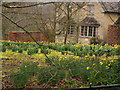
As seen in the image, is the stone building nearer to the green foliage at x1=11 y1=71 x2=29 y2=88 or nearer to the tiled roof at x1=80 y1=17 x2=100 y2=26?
the tiled roof at x1=80 y1=17 x2=100 y2=26

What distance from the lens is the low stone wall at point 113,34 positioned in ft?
4.78

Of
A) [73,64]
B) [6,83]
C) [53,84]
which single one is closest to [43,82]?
[53,84]

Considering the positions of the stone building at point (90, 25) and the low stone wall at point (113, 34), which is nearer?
the low stone wall at point (113, 34)

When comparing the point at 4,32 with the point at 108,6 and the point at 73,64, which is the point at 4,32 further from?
the point at 108,6

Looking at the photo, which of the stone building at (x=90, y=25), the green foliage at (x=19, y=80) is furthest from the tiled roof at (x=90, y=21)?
the green foliage at (x=19, y=80)

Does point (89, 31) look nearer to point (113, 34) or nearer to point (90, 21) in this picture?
point (90, 21)

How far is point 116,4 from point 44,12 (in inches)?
24.0

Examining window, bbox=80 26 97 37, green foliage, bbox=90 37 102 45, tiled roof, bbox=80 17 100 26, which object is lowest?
green foliage, bbox=90 37 102 45

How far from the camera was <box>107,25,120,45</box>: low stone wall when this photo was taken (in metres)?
1.46

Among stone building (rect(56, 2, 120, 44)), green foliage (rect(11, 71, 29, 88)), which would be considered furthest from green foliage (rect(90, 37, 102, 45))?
green foliage (rect(11, 71, 29, 88))

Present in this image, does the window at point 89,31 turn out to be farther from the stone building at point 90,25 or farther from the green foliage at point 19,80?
the green foliage at point 19,80

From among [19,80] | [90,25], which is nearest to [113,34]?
[90,25]

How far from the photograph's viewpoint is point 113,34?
1503mm

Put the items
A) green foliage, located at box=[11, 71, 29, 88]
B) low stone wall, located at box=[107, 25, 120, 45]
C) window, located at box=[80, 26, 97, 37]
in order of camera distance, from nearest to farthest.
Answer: green foliage, located at box=[11, 71, 29, 88] < low stone wall, located at box=[107, 25, 120, 45] < window, located at box=[80, 26, 97, 37]
